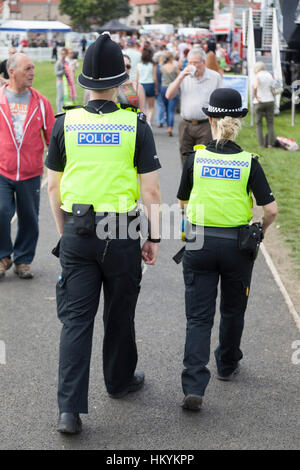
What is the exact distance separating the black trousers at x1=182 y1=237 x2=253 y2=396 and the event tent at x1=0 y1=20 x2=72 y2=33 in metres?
57.8

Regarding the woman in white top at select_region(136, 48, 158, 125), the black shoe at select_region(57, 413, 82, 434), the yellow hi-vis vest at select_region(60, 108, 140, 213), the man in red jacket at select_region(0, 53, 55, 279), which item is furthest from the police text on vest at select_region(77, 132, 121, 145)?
the woman in white top at select_region(136, 48, 158, 125)

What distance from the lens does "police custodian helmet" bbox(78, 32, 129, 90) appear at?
3701 mm

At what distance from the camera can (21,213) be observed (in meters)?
6.65

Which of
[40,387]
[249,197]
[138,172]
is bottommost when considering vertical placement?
[40,387]

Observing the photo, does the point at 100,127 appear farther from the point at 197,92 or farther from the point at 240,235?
the point at 197,92

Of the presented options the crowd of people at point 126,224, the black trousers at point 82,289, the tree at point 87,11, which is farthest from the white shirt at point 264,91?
the tree at point 87,11

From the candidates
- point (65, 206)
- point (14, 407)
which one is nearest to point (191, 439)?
point (14, 407)

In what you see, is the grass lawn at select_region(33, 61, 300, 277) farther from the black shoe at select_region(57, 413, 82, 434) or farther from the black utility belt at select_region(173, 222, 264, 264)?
the black shoe at select_region(57, 413, 82, 434)

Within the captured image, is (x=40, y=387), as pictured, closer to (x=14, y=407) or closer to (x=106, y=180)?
(x=14, y=407)

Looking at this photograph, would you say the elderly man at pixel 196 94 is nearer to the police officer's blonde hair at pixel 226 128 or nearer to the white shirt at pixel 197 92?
the white shirt at pixel 197 92

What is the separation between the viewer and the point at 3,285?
651cm

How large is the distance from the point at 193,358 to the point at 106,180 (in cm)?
123

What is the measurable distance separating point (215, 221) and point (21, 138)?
9.39ft

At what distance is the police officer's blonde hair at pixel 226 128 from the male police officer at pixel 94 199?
0.56 meters
